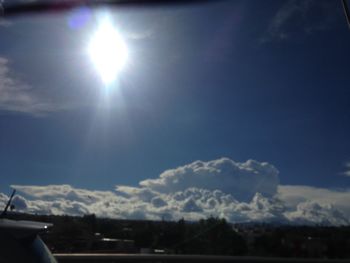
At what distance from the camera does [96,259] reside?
14344mm

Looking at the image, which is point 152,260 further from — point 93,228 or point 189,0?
point 189,0

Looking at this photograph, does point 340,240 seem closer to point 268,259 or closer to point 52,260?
point 268,259

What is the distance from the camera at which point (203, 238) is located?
17.8 metres

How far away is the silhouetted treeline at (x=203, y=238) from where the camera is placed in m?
16.5

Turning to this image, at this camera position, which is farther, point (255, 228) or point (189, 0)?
point (255, 228)

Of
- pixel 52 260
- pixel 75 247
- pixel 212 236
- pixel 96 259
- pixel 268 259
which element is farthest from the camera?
pixel 212 236

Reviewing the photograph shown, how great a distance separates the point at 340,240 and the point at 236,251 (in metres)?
3.31

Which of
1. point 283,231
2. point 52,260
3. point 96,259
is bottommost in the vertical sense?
point 52,260

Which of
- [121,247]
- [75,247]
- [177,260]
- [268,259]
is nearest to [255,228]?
[268,259]

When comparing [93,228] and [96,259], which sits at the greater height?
[93,228]

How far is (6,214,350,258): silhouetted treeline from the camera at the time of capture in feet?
54.0

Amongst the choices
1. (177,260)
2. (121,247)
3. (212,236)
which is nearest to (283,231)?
(212,236)

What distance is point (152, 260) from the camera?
14.7 m

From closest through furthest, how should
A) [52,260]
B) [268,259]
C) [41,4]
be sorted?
[41,4] < [52,260] < [268,259]
